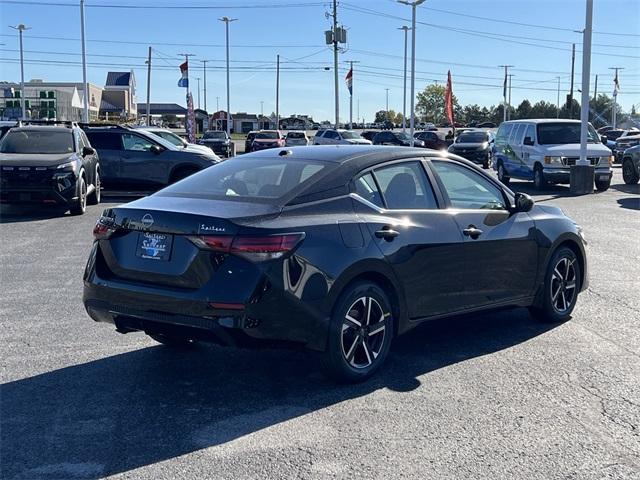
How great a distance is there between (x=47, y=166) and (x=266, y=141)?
29.6 m

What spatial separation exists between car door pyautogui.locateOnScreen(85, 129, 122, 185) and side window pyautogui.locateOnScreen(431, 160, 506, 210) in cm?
1425

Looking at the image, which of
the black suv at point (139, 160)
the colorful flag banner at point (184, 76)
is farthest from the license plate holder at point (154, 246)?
the colorful flag banner at point (184, 76)


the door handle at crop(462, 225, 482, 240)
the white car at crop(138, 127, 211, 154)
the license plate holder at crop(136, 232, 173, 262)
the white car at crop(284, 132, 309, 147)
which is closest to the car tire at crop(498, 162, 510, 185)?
the white car at crop(138, 127, 211, 154)

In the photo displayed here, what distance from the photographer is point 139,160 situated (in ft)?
63.7

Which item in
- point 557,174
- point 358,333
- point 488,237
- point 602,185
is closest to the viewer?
point 358,333

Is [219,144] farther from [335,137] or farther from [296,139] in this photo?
[296,139]

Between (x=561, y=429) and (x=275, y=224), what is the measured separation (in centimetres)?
210

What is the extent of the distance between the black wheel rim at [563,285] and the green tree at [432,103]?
134 metres

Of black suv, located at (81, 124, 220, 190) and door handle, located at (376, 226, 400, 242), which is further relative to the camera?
black suv, located at (81, 124, 220, 190)

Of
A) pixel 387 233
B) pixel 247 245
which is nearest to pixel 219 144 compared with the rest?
pixel 387 233

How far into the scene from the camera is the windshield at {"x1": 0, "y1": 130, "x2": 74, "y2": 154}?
53.1 ft

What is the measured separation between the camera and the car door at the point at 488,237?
6266mm

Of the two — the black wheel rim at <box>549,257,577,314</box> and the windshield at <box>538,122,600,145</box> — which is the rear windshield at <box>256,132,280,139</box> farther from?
the black wheel rim at <box>549,257,577,314</box>

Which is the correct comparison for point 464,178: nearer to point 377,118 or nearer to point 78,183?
point 78,183
